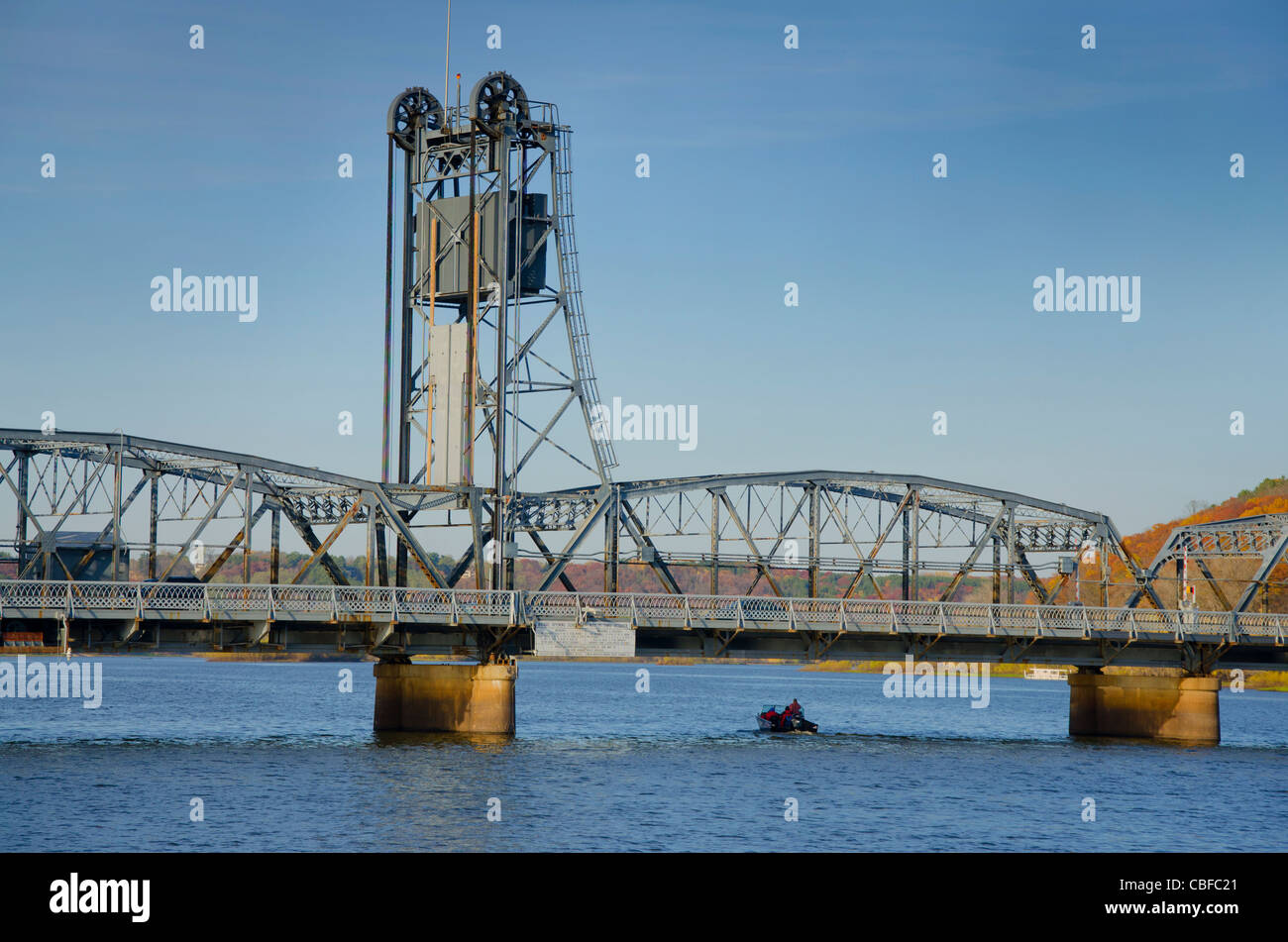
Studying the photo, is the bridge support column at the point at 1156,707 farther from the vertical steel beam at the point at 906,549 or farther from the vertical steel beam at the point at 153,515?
the vertical steel beam at the point at 153,515

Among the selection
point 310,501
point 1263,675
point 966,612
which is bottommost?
point 1263,675

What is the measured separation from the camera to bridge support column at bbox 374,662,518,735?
65.1 m

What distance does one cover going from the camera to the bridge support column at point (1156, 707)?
7438 centimetres

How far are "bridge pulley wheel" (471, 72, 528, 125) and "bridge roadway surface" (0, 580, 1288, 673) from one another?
23.8m

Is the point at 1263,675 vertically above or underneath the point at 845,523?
underneath

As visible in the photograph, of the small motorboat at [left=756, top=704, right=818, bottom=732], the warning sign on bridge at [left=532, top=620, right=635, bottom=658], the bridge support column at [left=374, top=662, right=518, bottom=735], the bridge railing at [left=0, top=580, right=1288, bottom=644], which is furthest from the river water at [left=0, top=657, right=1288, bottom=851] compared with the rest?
Answer: the bridge railing at [left=0, top=580, right=1288, bottom=644]

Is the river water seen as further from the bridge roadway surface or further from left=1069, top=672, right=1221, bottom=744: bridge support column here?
the bridge roadway surface

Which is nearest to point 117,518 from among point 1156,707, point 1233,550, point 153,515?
point 153,515

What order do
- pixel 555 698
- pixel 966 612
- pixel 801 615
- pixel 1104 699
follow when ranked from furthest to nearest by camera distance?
pixel 555 698, pixel 1104 699, pixel 966 612, pixel 801 615

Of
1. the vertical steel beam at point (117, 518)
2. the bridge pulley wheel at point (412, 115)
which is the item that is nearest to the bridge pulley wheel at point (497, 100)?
the bridge pulley wheel at point (412, 115)

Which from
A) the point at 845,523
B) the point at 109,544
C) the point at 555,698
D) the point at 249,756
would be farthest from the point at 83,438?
the point at 555,698
